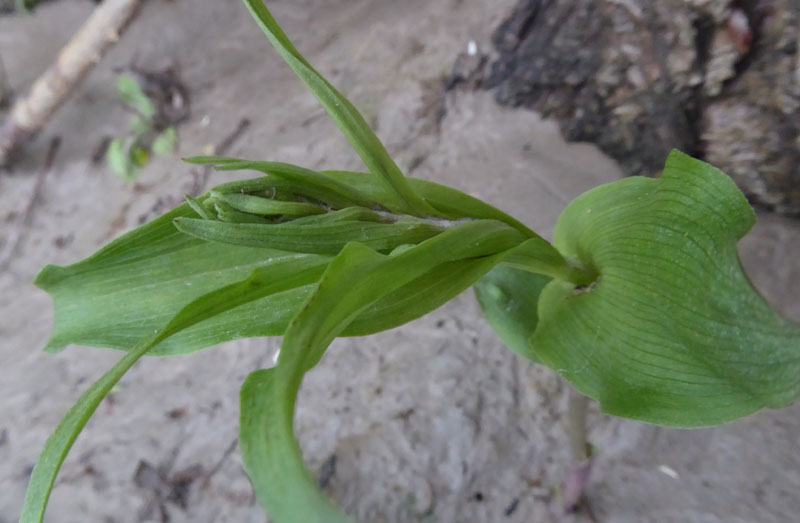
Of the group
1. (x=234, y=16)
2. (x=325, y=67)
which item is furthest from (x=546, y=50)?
(x=234, y=16)

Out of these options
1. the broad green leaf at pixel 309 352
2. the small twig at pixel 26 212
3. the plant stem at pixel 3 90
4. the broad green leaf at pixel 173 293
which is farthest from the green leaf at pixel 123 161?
the broad green leaf at pixel 309 352

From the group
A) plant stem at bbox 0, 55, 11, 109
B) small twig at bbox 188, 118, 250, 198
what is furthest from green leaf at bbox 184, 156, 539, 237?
plant stem at bbox 0, 55, 11, 109

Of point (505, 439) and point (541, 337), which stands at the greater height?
point (541, 337)

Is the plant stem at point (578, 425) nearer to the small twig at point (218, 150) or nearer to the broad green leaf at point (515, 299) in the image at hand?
the broad green leaf at point (515, 299)

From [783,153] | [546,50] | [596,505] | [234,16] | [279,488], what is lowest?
[596,505]

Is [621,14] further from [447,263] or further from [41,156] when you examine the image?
[41,156]

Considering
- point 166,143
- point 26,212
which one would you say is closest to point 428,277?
point 166,143
